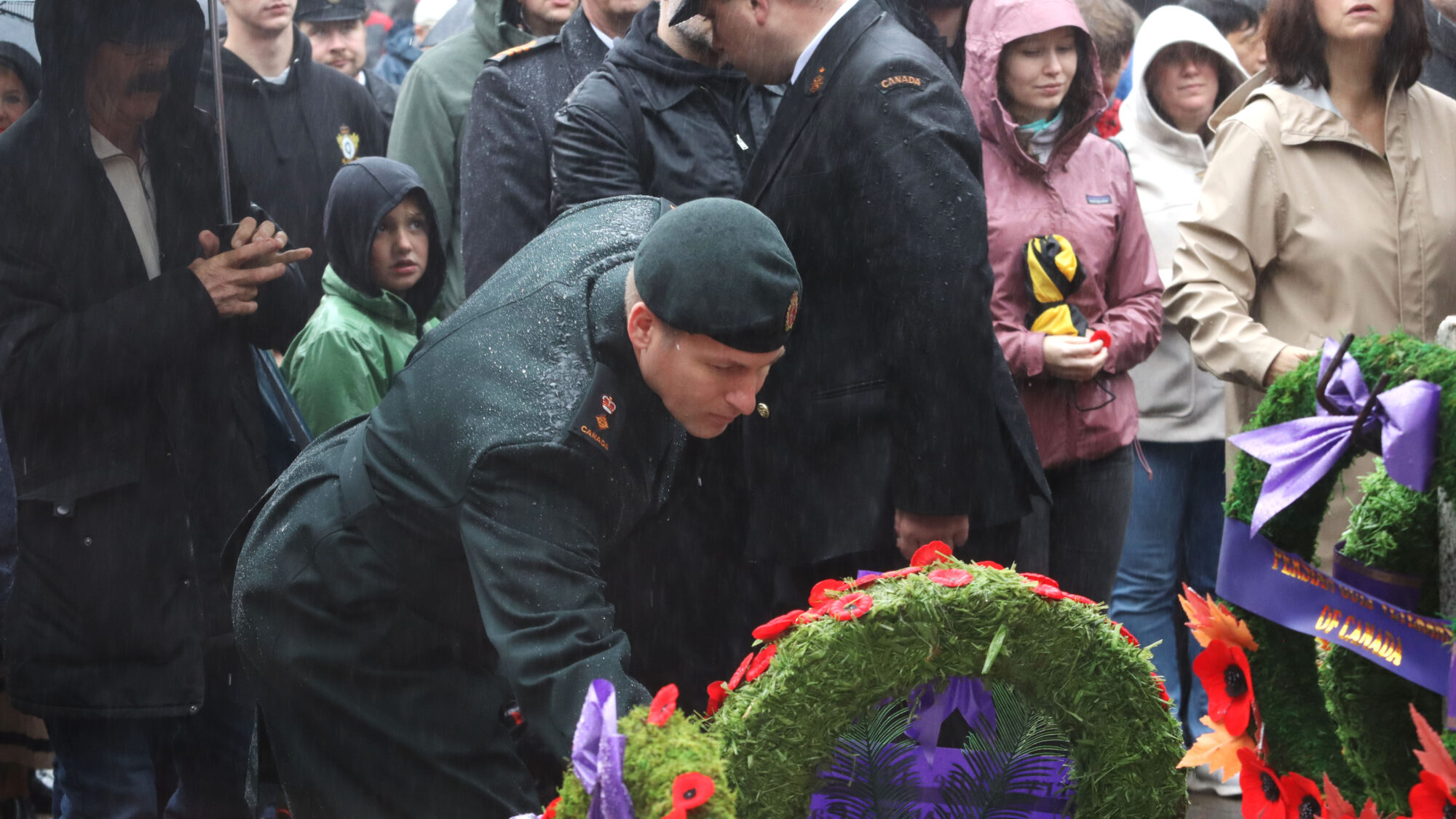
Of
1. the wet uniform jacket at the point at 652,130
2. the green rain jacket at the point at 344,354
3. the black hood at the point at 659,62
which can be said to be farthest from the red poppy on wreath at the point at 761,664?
the green rain jacket at the point at 344,354

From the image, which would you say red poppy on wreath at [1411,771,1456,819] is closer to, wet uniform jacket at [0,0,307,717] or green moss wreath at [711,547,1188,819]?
green moss wreath at [711,547,1188,819]

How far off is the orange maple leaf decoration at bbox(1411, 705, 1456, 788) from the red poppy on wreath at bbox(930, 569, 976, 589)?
0.59 metres

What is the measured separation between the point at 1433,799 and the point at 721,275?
115cm

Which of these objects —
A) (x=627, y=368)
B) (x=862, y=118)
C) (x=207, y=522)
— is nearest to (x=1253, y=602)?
(x=627, y=368)

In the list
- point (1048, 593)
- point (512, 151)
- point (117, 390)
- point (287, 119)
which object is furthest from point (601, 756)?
point (287, 119)

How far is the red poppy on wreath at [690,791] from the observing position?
68.9 inches

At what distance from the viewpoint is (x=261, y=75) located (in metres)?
5.02

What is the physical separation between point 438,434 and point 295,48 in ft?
10.9

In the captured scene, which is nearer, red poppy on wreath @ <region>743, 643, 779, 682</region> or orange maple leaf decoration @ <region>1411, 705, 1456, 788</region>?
orange maple leaf decoration @ <region>1411, 705, 1456, 788</region>

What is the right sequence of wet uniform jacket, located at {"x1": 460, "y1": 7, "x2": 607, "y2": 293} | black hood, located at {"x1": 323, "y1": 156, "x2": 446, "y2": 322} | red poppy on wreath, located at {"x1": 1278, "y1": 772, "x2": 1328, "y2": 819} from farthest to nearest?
1. black hood, located at {"x1": 323, "y1": 156, "x2": 446, "y2": 322}
2. wet uniform jacket, located at {"x1": 460, "y1": 7, "x2": 607, "y2": 293}
3. red poppy on wreath, located at {"x1": 1278, "y1": 772, "x2": 1328, "y2": 819}

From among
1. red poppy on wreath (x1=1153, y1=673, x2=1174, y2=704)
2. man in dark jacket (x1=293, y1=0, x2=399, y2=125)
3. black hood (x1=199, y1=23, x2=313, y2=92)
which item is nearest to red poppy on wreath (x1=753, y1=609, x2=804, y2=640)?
red poppy on wreath (x1=1153, y1=673, x2=1174, y2=704)

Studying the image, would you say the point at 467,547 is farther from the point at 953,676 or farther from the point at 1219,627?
the point at 1219,627

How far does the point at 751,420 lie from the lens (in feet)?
9.89

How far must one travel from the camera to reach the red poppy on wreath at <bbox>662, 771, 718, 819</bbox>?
1751mm
